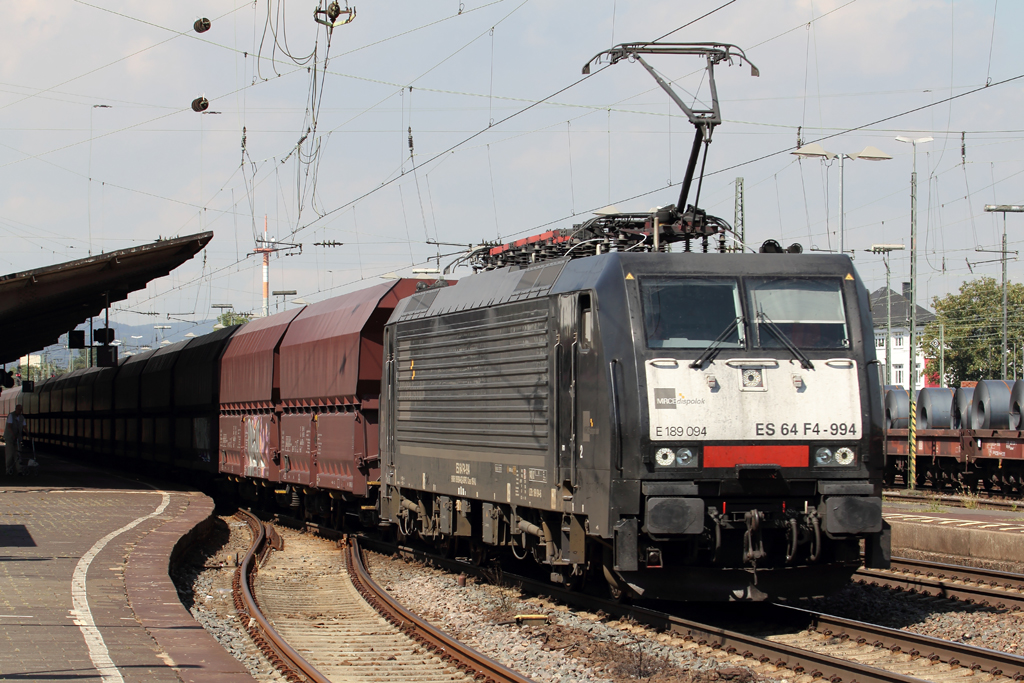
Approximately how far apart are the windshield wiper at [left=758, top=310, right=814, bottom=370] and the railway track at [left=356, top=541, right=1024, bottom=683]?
2321mm

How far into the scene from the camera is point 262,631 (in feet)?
37.4


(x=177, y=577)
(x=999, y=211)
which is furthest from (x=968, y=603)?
(x=999, y=211)

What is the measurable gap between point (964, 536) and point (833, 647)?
669 cm

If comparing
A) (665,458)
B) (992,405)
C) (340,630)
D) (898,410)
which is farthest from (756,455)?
(898,410)

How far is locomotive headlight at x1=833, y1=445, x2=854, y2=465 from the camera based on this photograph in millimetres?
10125

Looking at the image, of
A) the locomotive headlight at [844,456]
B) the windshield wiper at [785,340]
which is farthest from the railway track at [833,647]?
the windshield wiper at [785,340]

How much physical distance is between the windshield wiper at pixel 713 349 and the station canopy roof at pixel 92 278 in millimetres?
16503

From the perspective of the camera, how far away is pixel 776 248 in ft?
36.3

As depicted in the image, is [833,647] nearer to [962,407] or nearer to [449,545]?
[449,545]

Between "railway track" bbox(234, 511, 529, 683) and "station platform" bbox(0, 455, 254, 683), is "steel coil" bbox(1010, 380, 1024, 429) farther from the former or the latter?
"station platform" bbox(0, 455, 254, 683)

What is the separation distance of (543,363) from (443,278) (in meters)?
4.49

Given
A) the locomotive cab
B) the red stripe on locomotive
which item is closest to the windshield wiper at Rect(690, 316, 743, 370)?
the locomotive cab

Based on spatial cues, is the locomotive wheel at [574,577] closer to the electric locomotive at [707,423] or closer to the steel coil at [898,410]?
the electric locomotive at [707,423]

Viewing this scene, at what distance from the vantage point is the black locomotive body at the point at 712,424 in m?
9.85
